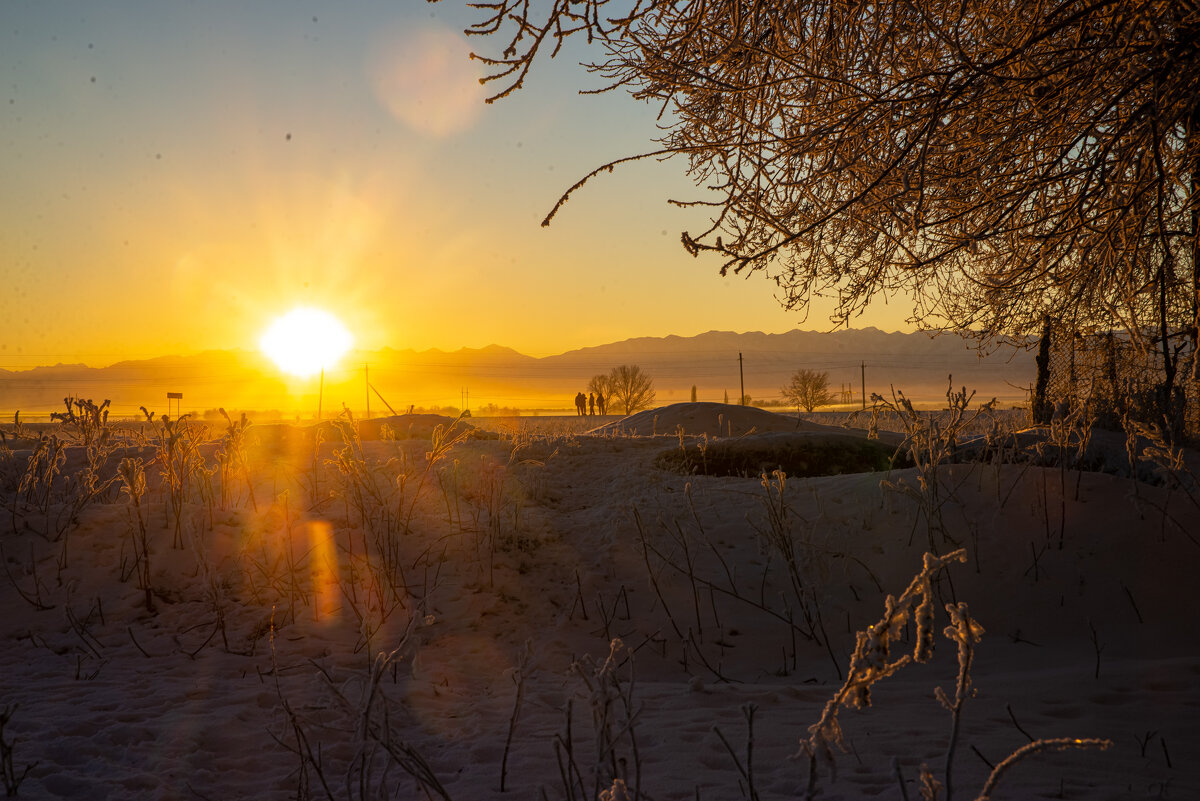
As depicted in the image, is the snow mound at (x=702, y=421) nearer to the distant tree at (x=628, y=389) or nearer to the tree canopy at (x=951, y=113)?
the tree canopy at (x=951, y=113)

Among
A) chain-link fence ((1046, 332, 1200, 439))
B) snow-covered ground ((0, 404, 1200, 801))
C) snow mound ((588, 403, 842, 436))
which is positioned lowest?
snow-covered ground ((0, 404, 1200, 801))

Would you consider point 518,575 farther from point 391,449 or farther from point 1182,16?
point 1182,16

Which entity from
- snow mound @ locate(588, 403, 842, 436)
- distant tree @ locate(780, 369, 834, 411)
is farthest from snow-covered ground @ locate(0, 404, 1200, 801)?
distant tree @ locate(780, 369, 834, 411)

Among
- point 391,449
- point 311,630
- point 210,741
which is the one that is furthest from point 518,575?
point 391,449

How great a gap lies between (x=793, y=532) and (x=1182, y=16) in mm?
3557

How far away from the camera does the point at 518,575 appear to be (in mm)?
5094

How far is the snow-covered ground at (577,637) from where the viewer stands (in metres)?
2.39

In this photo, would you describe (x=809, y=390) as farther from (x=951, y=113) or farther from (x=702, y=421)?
(x=951, y=113)

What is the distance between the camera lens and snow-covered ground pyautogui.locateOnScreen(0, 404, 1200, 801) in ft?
7.84

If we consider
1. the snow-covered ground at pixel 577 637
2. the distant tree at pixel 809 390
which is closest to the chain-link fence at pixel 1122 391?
the snow-covered ground at pixel 577 637

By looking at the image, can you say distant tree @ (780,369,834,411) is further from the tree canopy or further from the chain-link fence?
the tree canopy

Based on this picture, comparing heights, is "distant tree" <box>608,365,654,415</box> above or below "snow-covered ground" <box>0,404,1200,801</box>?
above

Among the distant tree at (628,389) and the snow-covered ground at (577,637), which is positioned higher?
the distant tree at (628,389)

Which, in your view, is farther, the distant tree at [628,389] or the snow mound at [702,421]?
the distant tree at [628,389]
